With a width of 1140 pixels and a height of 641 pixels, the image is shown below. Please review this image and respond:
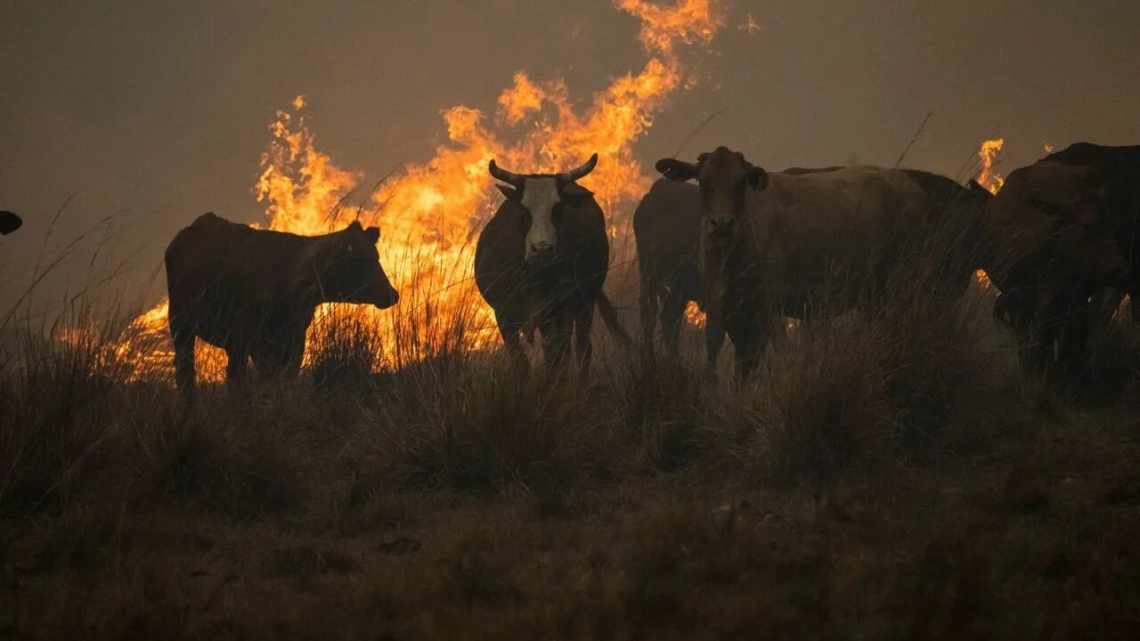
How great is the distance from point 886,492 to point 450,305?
3008 mm

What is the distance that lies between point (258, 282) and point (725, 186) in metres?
5.10

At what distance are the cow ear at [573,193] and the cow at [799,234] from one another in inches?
22.4

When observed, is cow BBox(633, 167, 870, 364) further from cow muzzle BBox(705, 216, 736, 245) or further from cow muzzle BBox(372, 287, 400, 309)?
cow muzzle BBox(705, 216, 736, 245)

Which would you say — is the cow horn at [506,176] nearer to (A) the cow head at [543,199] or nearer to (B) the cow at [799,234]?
(A) the cow head at [543,199]

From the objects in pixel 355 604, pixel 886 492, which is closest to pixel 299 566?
pixel 355 604

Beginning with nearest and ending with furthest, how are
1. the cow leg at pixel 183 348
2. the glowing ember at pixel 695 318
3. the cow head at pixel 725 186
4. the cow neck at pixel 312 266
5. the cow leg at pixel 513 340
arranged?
1. the cow leg at pixel 513 340
2. the cow head at pixel 725 186
3. the cow leg at pixel 183 348
4. the cow neck at pixel 312 266
5. the glowing ember at pixel 695 318

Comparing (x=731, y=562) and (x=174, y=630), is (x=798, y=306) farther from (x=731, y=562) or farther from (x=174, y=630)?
(x=174, y=630)

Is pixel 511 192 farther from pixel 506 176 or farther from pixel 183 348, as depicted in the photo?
pixel 183 348

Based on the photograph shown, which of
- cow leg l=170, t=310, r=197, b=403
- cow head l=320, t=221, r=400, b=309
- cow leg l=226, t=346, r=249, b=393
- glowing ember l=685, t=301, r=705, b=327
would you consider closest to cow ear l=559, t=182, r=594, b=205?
cow leg l=226, t=346, r=249, b=393

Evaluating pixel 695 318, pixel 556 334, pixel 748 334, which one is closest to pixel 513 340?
pixel 556 334

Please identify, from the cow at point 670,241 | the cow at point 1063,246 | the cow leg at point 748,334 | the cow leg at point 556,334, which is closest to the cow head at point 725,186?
the cow leg at point 748,334

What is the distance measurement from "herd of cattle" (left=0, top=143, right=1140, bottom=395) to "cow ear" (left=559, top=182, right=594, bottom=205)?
2 centimetres

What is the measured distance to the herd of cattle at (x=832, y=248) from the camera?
8.33 metres

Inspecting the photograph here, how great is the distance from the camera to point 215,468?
250 inches
